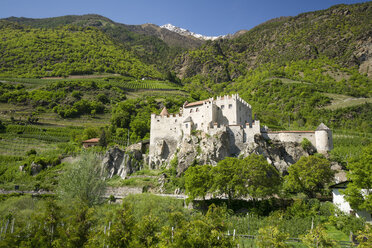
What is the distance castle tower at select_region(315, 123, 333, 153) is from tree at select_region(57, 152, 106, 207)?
40925 millimetres

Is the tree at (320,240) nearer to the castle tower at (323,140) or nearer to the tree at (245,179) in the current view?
the tree at (245,179)

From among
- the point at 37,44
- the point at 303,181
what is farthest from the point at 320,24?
the point at 37,44

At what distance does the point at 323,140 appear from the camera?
49.8 meters

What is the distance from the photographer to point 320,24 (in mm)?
160125

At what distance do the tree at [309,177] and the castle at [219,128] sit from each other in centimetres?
1337

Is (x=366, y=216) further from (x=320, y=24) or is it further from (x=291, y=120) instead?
(x=320, y=24)

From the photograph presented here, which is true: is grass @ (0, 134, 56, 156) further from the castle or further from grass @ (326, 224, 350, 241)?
grass @ (326, 224, 350, 241)

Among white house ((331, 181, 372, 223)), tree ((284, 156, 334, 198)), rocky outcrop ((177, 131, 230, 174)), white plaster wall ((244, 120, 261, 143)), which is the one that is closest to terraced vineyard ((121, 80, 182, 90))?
rocky outcrop ((177, 131, 230, 174))

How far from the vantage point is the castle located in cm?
5044

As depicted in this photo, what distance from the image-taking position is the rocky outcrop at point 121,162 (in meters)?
54.4

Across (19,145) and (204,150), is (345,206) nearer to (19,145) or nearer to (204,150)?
(204,150)

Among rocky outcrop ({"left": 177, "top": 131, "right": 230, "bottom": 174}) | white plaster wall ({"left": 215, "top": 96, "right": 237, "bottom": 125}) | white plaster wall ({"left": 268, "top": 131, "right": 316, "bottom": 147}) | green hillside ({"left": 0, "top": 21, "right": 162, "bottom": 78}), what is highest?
green hillside ({"left": 0, "top": 21, "right": 162, "bottom": 78})

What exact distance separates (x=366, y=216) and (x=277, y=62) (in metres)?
138

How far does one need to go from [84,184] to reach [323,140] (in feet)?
144
